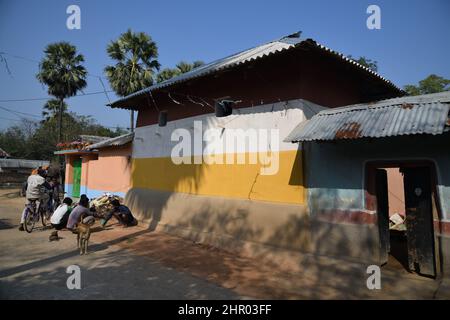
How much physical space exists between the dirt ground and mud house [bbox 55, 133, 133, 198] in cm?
611

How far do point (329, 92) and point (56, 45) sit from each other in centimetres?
2203

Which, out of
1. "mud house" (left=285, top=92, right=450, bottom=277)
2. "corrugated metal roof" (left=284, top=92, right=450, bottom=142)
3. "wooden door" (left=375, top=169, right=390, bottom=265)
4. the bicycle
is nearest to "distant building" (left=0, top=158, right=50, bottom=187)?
the bicycle

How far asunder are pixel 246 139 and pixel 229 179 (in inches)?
48.1

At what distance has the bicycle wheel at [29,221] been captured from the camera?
977 centimetres

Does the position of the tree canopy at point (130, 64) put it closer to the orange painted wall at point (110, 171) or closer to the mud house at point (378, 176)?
the orange painted wall at point (110, 171)

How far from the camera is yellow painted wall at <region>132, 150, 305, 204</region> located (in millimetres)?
7281

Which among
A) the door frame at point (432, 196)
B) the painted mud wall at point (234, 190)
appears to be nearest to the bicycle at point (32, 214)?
the painted mud wall at point (234, 190)

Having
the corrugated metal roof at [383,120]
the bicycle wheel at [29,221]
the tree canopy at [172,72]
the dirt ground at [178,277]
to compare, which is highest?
the tree canopy at [172,72]

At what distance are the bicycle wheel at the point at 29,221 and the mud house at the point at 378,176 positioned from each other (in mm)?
8430

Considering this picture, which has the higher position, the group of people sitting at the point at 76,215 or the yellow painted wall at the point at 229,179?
the yellow painted wall at the point at 229,179

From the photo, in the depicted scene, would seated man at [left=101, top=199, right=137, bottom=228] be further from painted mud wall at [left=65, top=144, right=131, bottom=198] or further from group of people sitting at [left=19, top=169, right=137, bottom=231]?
painted mud wall at [left=65, top=144, right=131, bottom=198]

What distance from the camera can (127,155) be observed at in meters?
14.0
